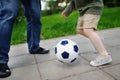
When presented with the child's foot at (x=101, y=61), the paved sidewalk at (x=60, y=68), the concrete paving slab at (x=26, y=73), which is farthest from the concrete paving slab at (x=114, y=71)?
the concrete paving slab at (x=26, y=73)

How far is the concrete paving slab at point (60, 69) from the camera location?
2.62 metres

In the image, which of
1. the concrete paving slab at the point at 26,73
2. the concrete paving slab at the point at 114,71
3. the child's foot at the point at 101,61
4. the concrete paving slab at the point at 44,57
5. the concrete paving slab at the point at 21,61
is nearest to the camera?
the concrete paving slab at the point at 114,71

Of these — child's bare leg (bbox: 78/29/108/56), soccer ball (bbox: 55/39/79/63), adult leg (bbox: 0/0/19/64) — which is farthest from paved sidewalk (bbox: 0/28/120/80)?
adult leg (bbox: 0/0/19/64)

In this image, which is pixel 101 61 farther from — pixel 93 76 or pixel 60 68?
pixel 60 68

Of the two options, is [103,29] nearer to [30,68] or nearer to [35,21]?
[35,21]

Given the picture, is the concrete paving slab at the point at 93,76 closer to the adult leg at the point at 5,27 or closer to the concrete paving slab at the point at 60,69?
the concrete paving slab at the point at 60,69

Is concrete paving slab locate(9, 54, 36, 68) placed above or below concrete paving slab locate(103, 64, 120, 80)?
below

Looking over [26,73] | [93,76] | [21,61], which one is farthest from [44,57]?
[93,76]

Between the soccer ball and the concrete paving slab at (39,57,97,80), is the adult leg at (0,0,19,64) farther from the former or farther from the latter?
the soccer ball

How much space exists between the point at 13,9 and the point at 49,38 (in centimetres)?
253

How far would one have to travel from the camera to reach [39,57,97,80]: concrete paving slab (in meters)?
2.62

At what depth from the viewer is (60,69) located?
282 cm

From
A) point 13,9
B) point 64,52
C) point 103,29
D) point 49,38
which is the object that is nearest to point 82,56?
point 64,52

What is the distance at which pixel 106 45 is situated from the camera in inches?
153
